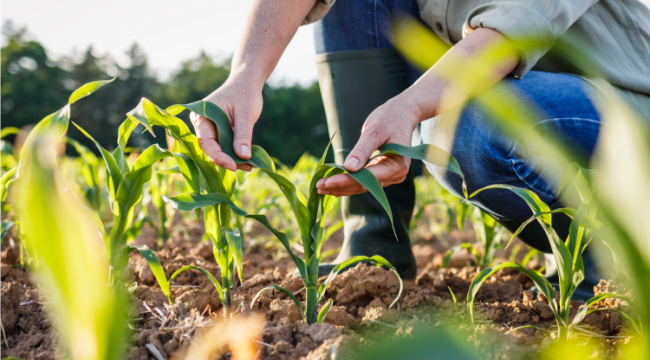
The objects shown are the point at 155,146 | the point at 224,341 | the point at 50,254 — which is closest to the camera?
the point at 50,254

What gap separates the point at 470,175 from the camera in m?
1.20

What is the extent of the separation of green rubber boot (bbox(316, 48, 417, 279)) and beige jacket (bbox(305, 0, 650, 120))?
0.67ft

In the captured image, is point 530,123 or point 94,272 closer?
point 94,272

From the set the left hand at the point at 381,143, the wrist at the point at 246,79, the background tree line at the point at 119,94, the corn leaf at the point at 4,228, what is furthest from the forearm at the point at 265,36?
the background tree line at the point at 119,94

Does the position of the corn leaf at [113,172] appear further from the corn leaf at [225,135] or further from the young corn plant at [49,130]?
the corn leaf at [225,135]

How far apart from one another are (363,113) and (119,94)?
26.6 metres

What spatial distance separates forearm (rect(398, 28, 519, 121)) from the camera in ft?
3.13

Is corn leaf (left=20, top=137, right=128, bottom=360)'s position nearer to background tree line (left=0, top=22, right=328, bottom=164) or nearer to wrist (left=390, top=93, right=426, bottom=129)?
wrist (left=390, top=93, right=426, bottom=129)

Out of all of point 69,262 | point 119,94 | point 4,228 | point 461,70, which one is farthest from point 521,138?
point 119,94

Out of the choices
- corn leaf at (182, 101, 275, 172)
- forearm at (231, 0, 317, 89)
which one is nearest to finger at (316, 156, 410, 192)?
corn leaf at (182, 101, 275, 172)

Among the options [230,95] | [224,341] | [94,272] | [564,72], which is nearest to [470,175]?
[564,72]

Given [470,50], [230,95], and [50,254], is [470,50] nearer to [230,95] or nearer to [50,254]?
[230,95]

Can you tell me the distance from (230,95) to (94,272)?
0.64 meters

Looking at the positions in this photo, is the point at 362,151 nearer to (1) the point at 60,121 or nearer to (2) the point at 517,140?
(2) the point at 517,140
